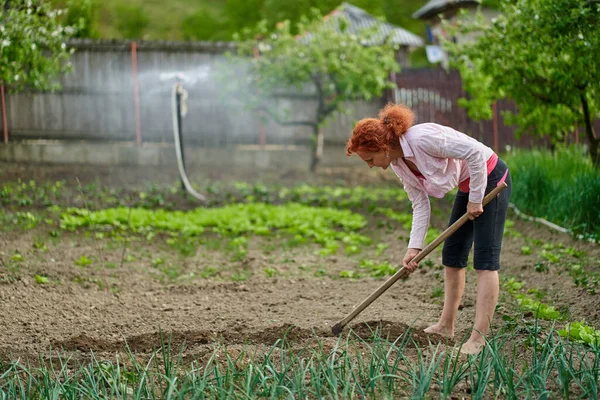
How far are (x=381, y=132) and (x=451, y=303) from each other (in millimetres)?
1166

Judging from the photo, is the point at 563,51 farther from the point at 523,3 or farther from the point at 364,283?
the point at 364,283

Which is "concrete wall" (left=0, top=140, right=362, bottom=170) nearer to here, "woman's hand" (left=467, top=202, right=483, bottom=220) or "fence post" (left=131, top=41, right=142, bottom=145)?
"fence post" (left=131, top=41, right=142, bottom=145)

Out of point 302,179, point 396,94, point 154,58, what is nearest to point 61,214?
point 302,179

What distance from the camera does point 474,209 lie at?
149 inches

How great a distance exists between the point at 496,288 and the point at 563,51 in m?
3.79

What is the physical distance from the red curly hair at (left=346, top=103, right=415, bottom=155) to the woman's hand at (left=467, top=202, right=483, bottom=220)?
501 millimetres

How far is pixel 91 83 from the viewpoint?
13062 millimetres

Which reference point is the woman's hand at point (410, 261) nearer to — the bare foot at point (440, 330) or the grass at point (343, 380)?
the bare foot at point (440, 330)

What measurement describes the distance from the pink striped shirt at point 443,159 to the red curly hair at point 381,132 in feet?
0.17

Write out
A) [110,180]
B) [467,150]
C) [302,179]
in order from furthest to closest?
[302,179]
[110,180]
[467,150]

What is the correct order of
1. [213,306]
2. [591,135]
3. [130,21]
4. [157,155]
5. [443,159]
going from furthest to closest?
[130,21], [157,155], [591,135], [213,306], [443,159]

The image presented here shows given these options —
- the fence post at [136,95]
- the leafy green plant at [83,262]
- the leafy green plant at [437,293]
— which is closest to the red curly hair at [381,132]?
the leafy green plant at [437,293]

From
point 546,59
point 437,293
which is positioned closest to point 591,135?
point 546,59

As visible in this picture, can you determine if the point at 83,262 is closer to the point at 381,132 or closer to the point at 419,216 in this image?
the point at 419,216
